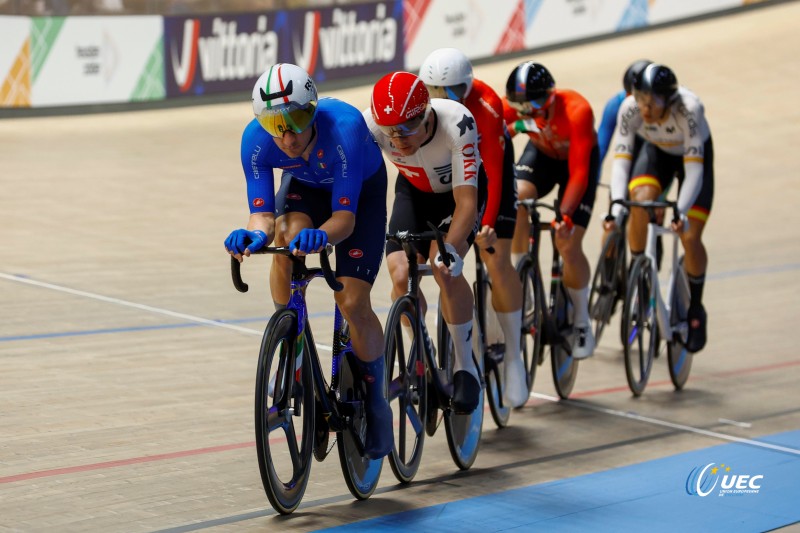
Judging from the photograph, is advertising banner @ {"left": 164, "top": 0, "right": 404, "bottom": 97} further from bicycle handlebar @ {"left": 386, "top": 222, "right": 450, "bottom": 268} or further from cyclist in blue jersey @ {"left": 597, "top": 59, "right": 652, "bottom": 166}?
bicycle handlebar @ {"left": 386, "top": 222, "right": 450, "bottom": 268}

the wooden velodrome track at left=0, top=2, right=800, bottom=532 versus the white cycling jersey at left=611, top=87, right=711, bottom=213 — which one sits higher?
the white cycling jersey at left=611, top=87, right=711, bottom=213

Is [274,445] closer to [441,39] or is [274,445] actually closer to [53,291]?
[53,291]

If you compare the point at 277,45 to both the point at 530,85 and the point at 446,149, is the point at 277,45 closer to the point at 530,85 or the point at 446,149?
the point at 530,85

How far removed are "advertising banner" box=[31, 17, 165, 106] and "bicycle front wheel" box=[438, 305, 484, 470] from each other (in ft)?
29.8

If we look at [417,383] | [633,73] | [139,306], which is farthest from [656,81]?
[139,306]

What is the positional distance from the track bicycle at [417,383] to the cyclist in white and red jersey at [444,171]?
2.7 inches

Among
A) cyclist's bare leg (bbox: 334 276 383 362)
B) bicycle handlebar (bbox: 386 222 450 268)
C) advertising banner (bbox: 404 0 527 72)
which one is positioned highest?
advertising banner (bbox: 404 0 527 72)

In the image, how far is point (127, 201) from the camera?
391 inches

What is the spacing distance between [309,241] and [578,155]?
2.39m

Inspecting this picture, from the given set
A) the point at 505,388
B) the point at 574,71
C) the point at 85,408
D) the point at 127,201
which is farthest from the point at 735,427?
the point at 574,71

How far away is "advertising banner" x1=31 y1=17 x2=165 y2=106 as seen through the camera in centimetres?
1261

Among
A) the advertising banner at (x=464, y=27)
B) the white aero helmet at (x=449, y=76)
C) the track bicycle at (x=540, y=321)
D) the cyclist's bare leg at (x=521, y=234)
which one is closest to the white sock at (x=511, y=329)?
the track bicycle at (x=540, y=321)

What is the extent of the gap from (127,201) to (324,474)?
6.01 metres

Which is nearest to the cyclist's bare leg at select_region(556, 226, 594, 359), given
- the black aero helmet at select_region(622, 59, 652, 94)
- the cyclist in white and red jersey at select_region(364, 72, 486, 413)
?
the black aero helmet at select_region(622, 59, 652, 94)
